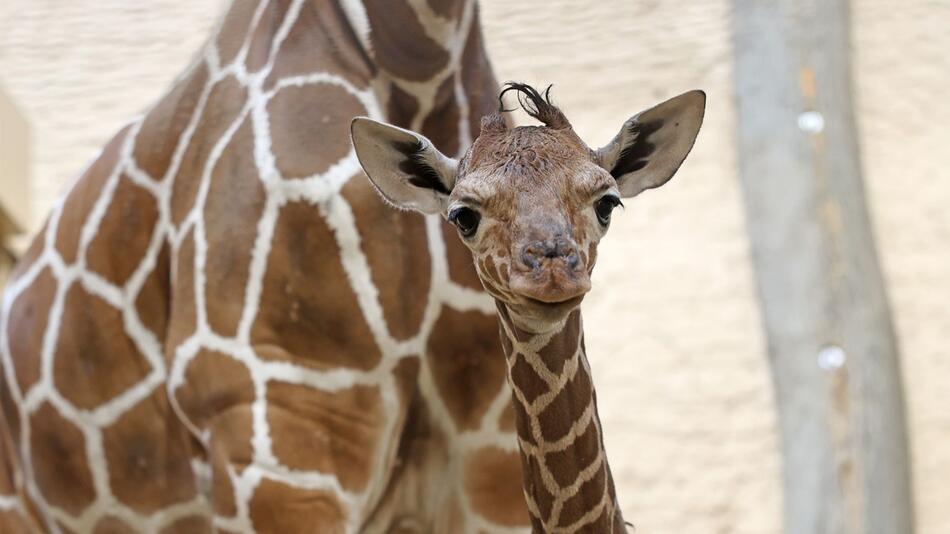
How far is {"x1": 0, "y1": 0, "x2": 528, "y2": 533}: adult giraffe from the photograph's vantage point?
2.90 m

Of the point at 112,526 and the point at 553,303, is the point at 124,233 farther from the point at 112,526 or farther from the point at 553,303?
the point at 553,303

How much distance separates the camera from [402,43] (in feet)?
10.1

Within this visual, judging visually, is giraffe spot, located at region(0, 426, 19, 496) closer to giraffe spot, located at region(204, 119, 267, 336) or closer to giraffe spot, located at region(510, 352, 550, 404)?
giraffe spot, located at region(204, 119, 267, 336)

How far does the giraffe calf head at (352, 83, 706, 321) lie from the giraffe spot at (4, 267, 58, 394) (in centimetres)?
122

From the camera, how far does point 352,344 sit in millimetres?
2916

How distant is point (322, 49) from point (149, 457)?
86cm

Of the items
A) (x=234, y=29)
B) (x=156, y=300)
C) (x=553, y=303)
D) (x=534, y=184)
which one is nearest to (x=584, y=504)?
(x=553, y=303)

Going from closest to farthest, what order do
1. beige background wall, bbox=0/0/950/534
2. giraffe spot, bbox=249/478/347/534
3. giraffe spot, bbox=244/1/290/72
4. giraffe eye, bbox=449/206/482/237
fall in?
1. giraffe eye, bbox=449/206/482/237
2. giraffe spot, bbox=249/478/347/534
3. giraffe spot, bbox=244/1/290/72
4. beige background wall, bbox=0/0/950/534

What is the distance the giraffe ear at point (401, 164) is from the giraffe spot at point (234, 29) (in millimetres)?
874

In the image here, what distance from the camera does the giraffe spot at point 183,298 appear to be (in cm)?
303

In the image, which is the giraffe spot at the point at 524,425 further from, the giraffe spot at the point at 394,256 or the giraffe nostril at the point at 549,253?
the giraffe spot at the point at 394,256

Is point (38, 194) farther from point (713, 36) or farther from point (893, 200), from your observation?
point (893, 200)

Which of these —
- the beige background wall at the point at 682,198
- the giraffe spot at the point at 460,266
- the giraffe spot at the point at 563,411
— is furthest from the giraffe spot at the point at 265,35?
the beige background wall at the point at 682,198

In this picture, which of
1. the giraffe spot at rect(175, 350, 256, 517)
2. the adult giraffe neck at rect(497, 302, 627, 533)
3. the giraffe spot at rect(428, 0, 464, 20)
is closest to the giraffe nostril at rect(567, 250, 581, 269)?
the adult giraffe neck at rect(497, 302, 627, 533)
